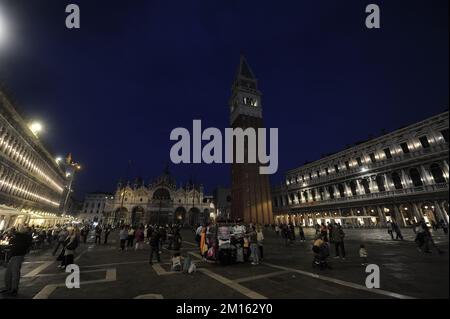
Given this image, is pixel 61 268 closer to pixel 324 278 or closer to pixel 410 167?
pixel 324 278

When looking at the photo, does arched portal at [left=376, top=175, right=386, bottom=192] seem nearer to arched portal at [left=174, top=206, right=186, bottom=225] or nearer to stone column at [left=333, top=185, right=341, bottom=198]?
stone column at [left=333, top=185, right=341, bottom=198]

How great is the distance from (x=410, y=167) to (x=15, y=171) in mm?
43211

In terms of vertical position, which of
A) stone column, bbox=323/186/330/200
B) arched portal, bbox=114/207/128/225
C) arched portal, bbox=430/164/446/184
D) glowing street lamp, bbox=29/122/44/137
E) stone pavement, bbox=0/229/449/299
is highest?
glowing street lamp, bbox=29/122/44/137

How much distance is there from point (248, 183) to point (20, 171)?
40389 mm

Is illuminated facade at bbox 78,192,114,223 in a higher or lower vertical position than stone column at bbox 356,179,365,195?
lower

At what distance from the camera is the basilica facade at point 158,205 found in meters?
76.7

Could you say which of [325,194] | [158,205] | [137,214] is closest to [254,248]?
[325,194]

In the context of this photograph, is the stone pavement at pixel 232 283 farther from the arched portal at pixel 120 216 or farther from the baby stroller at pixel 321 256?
the arched portal at pixel 120 216

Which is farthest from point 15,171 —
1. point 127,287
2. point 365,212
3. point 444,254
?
point 365,212

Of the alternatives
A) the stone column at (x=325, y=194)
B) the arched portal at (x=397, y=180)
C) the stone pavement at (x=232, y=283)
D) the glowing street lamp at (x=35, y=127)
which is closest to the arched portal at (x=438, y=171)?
the stone pavement at (x=232, y=283)

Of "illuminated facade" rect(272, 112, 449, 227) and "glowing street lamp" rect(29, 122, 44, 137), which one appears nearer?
"illuminated facade" rect(272, 112, 449, 227)

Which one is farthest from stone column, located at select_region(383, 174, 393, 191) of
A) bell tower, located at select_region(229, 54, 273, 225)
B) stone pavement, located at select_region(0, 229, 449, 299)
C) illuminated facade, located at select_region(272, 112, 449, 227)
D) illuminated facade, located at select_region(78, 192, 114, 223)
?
illuminated facade, located at select_region(78, 192, 114, 223)

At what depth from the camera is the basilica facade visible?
76688 mm

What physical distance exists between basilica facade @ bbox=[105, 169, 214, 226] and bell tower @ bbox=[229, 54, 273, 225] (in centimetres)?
3223
